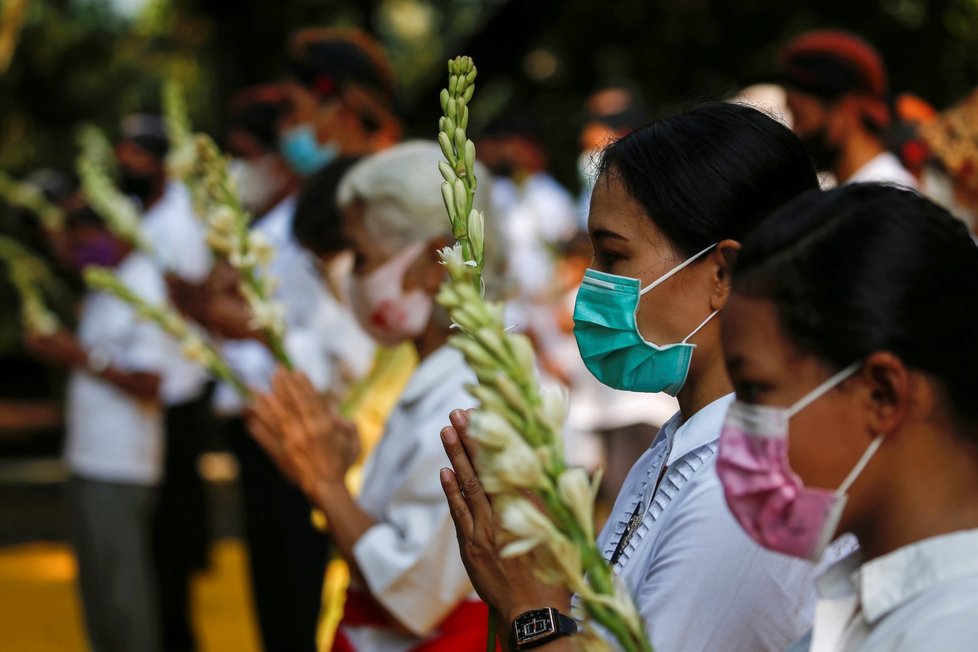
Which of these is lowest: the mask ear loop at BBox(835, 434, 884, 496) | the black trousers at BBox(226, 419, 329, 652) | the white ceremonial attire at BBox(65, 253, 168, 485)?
the black trousers at BBox(226, 419, 329, 652)

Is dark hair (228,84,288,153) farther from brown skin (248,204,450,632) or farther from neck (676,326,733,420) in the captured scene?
neck (676,326,733,420)

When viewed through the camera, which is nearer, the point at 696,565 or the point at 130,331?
the point at 696,565

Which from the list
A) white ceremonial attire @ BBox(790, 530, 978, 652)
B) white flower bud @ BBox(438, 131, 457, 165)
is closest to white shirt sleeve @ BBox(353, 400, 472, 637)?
white flower bud @ BBox(438, 131, 457, 165)

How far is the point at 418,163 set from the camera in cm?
414

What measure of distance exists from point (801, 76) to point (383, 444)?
2476 millimetres

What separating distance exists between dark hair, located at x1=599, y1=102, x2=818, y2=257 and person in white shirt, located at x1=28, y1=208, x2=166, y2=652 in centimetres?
502

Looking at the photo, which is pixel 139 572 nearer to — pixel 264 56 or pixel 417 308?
pixel 417 308

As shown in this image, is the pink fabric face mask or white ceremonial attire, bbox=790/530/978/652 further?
the pink fabric face mask

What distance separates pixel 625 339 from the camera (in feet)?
8.32

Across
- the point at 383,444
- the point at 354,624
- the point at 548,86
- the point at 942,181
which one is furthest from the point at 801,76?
the point at 548,86

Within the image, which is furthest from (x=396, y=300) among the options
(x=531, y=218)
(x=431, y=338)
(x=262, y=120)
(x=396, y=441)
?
(x=531, y=218)

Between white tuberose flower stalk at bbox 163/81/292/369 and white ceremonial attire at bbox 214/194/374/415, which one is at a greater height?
white tuberose flower stalk at bbox 163/81/292/369

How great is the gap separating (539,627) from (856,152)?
357cm

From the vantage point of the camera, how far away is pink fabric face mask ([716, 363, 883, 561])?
1763 mm
